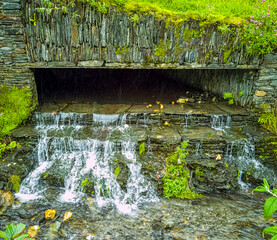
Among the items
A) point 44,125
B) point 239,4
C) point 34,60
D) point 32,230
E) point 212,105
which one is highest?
point 239,4

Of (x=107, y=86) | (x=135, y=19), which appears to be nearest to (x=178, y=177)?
(x=135, y=19)

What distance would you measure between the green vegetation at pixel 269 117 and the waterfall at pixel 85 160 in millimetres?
3733

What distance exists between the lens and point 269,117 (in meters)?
6.18

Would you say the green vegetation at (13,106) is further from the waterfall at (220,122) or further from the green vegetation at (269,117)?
the green vegetation at (269,117)

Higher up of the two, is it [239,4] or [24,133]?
[239,4]

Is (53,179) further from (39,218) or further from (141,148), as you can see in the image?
(141,148)

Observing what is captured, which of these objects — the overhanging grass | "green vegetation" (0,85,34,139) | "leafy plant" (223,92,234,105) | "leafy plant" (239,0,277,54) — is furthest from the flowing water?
the overhanging grass

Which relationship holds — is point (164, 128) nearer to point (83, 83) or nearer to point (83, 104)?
point (83, 104)

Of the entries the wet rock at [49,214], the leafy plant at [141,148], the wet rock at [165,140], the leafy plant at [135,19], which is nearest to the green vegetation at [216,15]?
the leafy plant at [135,19]

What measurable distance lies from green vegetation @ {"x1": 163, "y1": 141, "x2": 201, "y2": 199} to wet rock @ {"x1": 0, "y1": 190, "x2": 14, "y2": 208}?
3321 millimetres

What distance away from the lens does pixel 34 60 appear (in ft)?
19.1

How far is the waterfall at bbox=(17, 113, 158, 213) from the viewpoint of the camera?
5.00m

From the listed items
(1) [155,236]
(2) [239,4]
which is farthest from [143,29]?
(1) [155,236]

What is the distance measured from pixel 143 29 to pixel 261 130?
4.26m
